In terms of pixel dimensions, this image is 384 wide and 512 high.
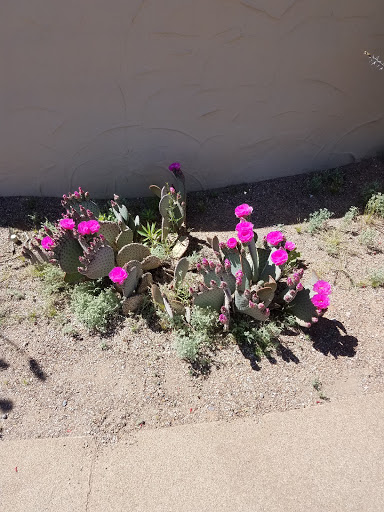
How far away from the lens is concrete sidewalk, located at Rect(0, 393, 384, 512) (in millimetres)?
2400

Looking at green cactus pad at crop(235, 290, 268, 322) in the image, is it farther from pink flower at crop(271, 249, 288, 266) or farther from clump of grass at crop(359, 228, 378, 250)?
clump of grass at crop(359, 228, 378, 250)

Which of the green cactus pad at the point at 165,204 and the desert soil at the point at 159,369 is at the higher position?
the green cactus pad at the point at 165,204

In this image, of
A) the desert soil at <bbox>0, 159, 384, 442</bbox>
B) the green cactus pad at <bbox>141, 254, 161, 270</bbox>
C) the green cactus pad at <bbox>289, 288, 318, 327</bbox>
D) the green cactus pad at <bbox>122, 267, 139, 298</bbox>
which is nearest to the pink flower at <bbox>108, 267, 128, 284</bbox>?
the green cactus pad at <bbox>122, 267, 139, 298</bbox>

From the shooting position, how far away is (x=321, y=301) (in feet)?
9.72

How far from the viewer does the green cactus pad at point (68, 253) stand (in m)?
3.28

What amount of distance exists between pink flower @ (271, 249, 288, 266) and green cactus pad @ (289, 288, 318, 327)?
0.29 metres

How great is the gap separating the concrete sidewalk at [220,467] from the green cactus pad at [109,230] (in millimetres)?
1677

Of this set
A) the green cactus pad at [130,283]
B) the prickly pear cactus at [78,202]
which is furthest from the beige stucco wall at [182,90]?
the green cactus pad at [130,283]

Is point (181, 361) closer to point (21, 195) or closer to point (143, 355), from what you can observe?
point (143, 355)

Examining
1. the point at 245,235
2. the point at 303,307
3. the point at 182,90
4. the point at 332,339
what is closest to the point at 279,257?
the point at 245,235

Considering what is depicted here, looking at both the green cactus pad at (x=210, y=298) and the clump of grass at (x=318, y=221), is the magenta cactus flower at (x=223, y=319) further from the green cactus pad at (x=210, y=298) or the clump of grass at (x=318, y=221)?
the clump of grass at (x=318, y=221)

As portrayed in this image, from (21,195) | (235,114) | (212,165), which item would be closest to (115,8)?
(235,114)

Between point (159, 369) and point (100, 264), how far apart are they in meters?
0.95

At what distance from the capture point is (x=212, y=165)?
4570 mm
